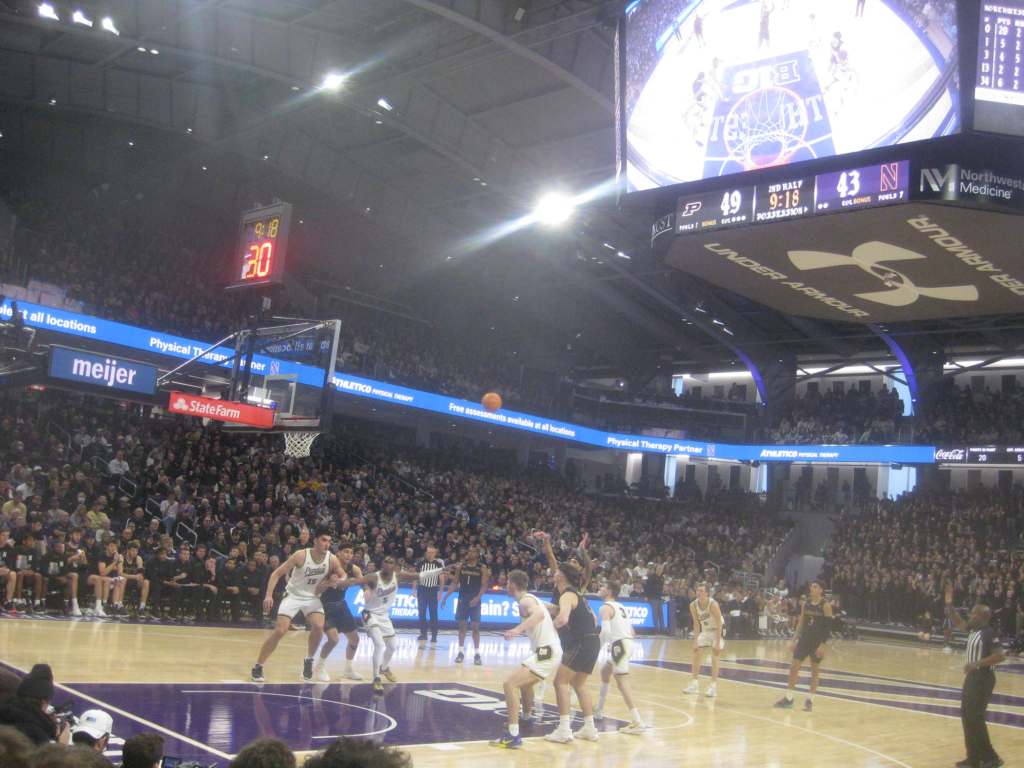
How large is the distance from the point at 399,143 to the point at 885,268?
16.5 metres

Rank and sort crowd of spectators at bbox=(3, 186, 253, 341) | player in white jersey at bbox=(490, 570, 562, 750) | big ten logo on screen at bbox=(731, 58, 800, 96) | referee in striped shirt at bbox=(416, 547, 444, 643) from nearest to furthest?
player in white jersey at bbox=(490, 570, 562, 750)
big ten logo on screen at bbox=(731, 58, 800, 96)
referee in striped shirt at bbox=(416, 547, 444, 643)
crowd of spectators at bbox=(3, 186, 253, 341)

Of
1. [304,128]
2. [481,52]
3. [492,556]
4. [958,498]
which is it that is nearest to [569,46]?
[481,52]

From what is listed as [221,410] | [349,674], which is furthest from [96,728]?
[221,410]

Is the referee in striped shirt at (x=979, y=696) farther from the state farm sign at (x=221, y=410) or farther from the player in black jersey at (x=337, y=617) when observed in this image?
the state farm sign at (x=221, y=410)

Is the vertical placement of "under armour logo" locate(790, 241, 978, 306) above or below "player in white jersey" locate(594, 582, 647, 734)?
above

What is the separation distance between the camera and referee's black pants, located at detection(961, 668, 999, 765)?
29.8ft

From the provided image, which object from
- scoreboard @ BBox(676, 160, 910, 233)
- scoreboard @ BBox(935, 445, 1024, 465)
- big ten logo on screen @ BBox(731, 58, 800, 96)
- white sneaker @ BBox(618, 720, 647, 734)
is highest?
big ten logo on screen @ BBox(731, 58, 800, 96)

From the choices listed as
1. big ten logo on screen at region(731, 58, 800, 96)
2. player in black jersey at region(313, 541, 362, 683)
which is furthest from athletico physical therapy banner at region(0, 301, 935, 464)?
big ten logo on screen at region(731, 58, 800, 96)

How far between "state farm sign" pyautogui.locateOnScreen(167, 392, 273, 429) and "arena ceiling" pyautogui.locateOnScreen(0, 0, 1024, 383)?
907 cm

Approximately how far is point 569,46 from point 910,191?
1136 cm

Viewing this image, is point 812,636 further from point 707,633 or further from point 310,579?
point 310,579

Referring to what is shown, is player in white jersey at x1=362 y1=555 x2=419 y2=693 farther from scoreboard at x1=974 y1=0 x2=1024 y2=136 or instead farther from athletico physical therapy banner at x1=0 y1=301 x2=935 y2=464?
scoreboard at x1=974 y1=0 x2=1024 y2=136

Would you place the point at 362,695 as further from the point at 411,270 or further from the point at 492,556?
the point at 411,270

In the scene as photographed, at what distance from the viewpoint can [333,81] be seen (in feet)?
71.1
